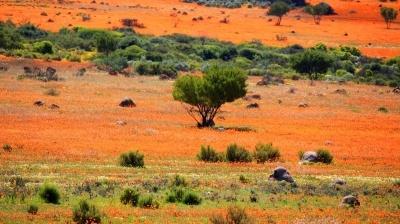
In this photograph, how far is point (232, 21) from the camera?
136 metres

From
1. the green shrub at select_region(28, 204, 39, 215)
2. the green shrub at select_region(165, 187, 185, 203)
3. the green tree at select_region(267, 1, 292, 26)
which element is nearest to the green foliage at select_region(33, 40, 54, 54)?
the green tree at select_region(267, 1, 292, 26)

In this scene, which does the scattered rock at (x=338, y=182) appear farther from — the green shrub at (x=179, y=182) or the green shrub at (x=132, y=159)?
→ the green shrub at (x=132, y=159)

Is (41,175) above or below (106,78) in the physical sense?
above

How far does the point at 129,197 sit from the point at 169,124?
25135mm

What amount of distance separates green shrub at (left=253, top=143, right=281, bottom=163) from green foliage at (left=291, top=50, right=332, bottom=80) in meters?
48.1

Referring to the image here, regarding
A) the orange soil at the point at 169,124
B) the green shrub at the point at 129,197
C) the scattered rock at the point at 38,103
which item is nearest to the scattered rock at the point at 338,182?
the orange soil at the point at 169,124

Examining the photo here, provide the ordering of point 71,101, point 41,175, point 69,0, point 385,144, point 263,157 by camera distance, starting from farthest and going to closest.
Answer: point 69,0
point 71,101
point 385,144
point 263,157
point 41,175

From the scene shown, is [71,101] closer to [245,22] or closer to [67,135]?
[67,135]

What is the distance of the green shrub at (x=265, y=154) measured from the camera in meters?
32.8

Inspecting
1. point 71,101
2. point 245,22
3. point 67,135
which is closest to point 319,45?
point 245,22

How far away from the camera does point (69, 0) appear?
500 feet

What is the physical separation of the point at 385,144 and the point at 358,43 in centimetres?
7807

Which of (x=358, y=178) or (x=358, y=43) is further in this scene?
(x=358, y=43)

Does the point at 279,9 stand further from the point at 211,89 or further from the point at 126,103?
the point at 211,89
